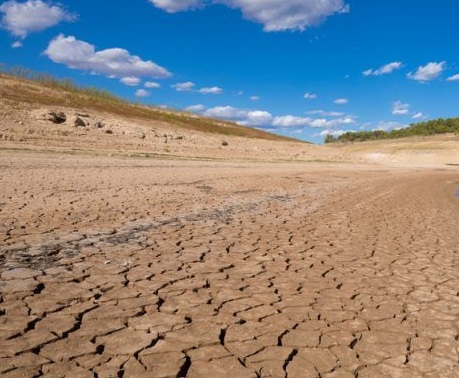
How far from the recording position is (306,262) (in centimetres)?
444

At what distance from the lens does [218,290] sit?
3.52 m

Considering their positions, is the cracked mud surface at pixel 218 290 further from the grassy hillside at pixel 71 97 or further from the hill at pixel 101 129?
the grassy hillside at pixel 71 97

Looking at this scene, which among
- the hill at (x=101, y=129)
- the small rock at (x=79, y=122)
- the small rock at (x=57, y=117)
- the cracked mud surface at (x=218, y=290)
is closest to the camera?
the cracked mud surface at (x=218, y=290)

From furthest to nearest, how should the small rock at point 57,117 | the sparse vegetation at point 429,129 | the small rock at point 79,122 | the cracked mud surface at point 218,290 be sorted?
the sparse vegetation at point 429,129 → the small rock at point 79,122 → the small rock at point 57,117 → the cracked mud surface at point 218,290

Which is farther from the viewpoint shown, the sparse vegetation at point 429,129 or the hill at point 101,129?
the sparse vegetation at point 429,129

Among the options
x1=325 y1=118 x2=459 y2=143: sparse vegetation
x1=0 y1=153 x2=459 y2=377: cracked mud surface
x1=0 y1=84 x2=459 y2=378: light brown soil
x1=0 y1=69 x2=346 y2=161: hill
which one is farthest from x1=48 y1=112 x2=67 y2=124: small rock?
x1=325 y1=118 x2=459 y2=143: sparse vegetation

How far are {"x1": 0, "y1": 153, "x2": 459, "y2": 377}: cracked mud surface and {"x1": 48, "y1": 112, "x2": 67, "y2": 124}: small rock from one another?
40.3ft

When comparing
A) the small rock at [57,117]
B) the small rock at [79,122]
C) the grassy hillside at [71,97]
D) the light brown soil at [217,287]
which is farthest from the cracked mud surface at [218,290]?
the grassy hillside at [71,97]

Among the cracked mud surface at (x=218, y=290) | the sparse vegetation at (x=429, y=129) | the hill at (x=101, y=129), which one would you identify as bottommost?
the cracked mud surface at (x=218, y=290)

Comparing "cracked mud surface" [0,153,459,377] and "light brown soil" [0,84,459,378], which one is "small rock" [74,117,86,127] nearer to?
"light brown soil" [0,84,459,378]

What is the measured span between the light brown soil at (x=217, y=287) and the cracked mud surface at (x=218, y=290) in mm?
13

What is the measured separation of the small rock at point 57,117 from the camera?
18.8 m

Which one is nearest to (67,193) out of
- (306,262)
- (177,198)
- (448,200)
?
(177,198)

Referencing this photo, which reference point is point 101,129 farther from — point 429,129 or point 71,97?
point 429,129
